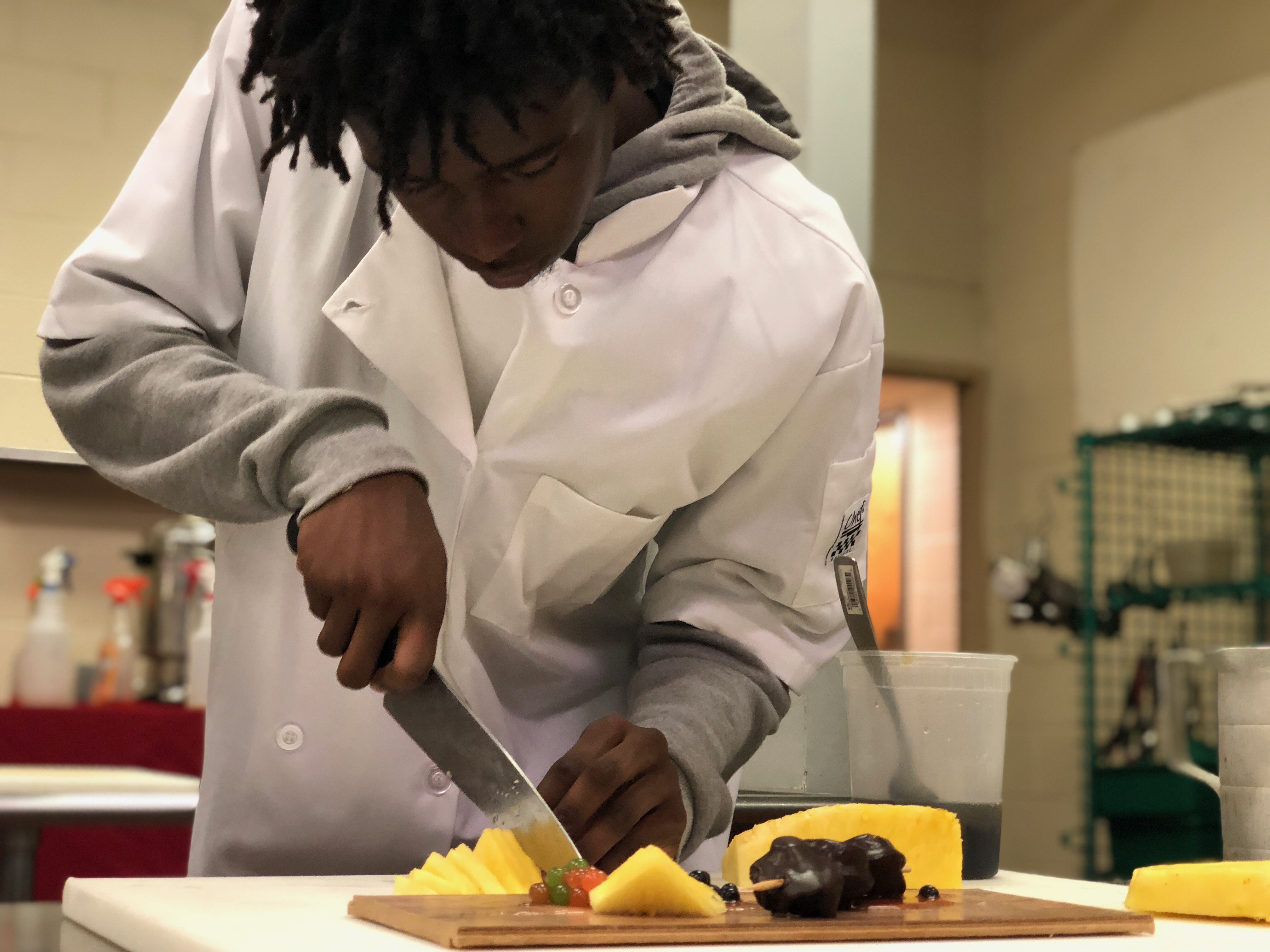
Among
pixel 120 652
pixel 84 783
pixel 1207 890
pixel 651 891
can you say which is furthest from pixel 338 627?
pixel 120 652

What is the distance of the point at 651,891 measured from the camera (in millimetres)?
711

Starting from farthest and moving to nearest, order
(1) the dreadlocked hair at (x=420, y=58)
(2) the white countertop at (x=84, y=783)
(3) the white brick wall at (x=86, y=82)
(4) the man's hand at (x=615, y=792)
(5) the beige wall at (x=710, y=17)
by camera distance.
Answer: (5) the beige wall at (x=710, y=17)
(3) the white brick wall at (x=86, y=82)
(2) the white countertop at (x=84, y=783)
(4) the man's hand at (x=615, y=792)
(1) the dreadlocked hair at (x=420, y=58)

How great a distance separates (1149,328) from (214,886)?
3.68m

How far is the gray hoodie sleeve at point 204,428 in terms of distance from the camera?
0.83 m

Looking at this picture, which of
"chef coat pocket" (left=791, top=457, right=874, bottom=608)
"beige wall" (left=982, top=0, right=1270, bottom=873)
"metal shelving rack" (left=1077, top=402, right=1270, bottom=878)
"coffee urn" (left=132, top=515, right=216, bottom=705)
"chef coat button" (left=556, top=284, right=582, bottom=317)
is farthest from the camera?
"beige wall" (left=982, top=0, right=1270, bottom=873)

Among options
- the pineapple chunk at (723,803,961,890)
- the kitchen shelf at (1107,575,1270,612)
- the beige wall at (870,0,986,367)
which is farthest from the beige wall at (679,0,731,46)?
the pineapple chunk at (723,803,961,890)

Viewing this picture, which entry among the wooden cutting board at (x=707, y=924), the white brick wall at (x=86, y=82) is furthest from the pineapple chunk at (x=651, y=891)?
the white brick wall at (x=86, y=82)

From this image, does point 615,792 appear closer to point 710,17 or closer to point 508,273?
point 508,273

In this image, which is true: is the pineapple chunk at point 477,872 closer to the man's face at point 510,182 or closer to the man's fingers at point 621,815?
the man's fingers at point 621,815

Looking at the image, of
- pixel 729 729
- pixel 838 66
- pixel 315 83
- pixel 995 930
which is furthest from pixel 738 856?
pixel 838 66

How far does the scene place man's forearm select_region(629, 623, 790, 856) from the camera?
94cm

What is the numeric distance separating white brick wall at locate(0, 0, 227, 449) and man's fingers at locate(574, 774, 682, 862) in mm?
1885

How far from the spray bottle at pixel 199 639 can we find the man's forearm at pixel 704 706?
1.98 m

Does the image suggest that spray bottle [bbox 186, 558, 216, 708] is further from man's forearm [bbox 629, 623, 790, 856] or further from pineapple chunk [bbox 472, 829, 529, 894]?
pineapple chunk [bbox 472, 829, 529, 894]
